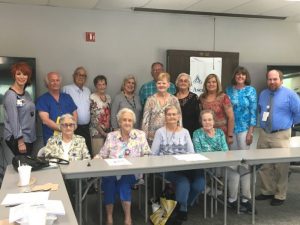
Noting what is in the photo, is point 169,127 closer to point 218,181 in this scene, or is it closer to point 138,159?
point 138,159

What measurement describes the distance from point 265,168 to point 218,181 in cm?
97

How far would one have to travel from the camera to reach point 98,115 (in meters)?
4.41

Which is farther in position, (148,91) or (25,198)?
(148,91)

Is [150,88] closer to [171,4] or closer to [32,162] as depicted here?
[171,4]

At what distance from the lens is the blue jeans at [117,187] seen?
3.15 metres

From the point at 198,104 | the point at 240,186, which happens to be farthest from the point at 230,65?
the point at 240,186

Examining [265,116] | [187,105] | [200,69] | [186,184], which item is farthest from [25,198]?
[200,69]

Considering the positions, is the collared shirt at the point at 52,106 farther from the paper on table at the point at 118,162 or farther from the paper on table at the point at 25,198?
the paper on table at the point at 25,198

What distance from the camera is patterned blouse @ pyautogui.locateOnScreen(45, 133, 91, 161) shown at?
312cm

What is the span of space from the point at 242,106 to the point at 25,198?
→ 2944 mm

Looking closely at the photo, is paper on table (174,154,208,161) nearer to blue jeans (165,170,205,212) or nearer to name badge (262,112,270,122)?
blue jeans (165,170,205,212)

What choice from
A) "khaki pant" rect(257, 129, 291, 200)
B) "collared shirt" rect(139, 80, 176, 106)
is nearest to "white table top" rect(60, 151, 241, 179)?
"khaki pant" rect(257, 129, 291, 200)

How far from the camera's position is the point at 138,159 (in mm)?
3137

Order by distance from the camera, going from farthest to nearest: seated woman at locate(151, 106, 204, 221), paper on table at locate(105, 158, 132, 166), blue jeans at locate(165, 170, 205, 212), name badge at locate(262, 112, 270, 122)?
name badge at locate(262, 112, 270, 122)
seated woman at locate(151, 106, 204, 221)
blue jeans at locate(165, 170, 205, 212)
paper on table at locate(105, 158, 132, 166)
